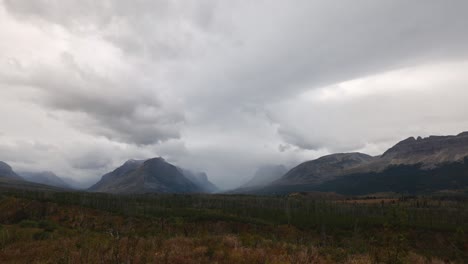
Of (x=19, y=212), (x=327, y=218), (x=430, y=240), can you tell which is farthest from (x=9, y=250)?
(x=327, y=218)

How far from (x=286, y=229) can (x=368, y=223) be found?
123 ft

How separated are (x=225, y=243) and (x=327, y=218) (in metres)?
121

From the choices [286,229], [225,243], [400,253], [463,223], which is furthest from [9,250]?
[463,223]

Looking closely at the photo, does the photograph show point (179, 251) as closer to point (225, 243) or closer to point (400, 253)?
point (225, 243)

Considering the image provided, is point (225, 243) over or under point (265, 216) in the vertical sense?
over

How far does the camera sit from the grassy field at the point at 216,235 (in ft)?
39.1

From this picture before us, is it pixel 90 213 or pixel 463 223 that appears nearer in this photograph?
pixel 90 213

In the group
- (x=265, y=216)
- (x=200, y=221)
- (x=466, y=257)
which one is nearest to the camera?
(x=466, y=257)

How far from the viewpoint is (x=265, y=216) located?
136m

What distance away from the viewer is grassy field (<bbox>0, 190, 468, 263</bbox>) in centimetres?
1192

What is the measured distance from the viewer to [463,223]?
117125mm

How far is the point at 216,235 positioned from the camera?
2172cm

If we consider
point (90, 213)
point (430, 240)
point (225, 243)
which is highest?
point (225, 243)

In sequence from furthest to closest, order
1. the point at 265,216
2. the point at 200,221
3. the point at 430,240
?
the point at 265,216, the point at 200,221, the point at 430,240
